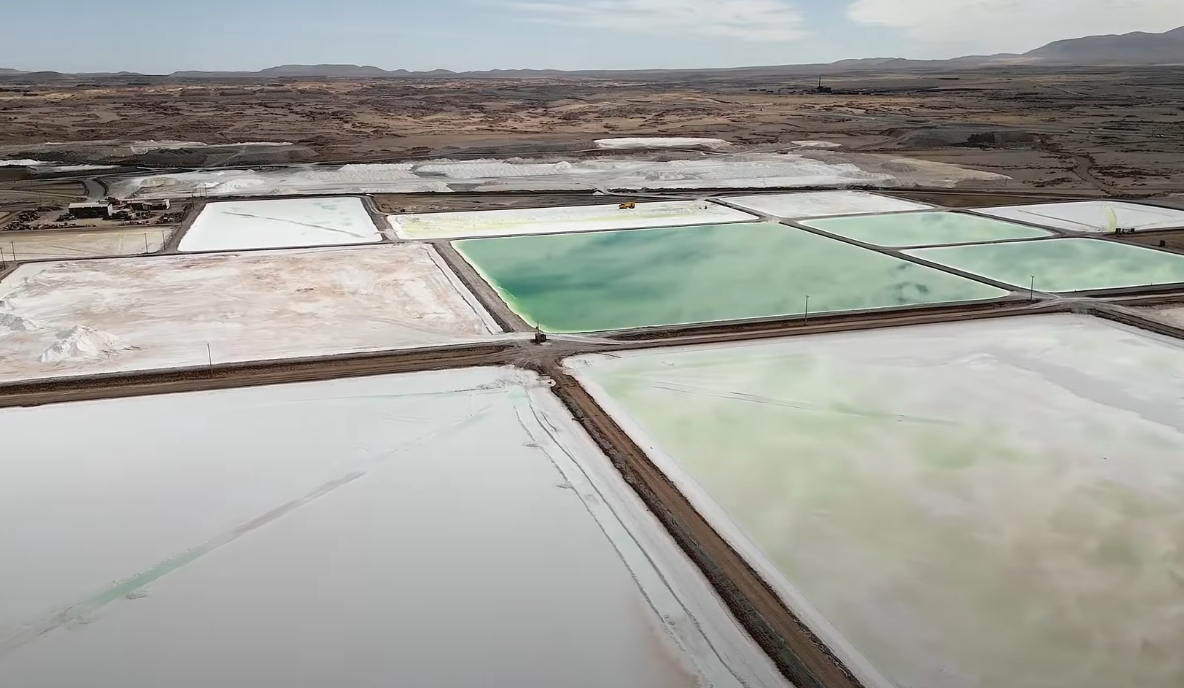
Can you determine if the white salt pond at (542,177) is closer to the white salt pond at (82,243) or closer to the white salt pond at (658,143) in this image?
the white salt pond at (658,143)

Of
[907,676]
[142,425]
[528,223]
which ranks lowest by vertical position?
[907,676]

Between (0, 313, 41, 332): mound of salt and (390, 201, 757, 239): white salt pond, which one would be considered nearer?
(0, 313, 41, 332): mound of salt

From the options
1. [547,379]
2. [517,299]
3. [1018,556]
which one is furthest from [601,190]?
[1018,556]

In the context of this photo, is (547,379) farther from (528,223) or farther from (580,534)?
(528,223)

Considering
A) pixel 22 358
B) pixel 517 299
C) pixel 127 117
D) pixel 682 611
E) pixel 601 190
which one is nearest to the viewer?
pixel 682 611

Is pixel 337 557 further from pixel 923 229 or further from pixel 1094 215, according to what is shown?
pixel 1094 215

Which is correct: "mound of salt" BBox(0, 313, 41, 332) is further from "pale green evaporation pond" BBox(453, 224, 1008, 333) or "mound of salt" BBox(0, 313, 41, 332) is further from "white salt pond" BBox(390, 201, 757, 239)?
"white salt pond" BBox(390, 201, 757, 239)

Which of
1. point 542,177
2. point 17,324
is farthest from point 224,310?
point 542,177

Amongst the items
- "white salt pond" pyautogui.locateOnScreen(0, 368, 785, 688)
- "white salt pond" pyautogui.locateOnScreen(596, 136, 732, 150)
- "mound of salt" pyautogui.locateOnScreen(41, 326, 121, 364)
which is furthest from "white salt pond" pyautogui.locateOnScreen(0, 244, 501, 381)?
"white salt pond" pyautogui.locateOnScreen(596, 136, 732, 150)
